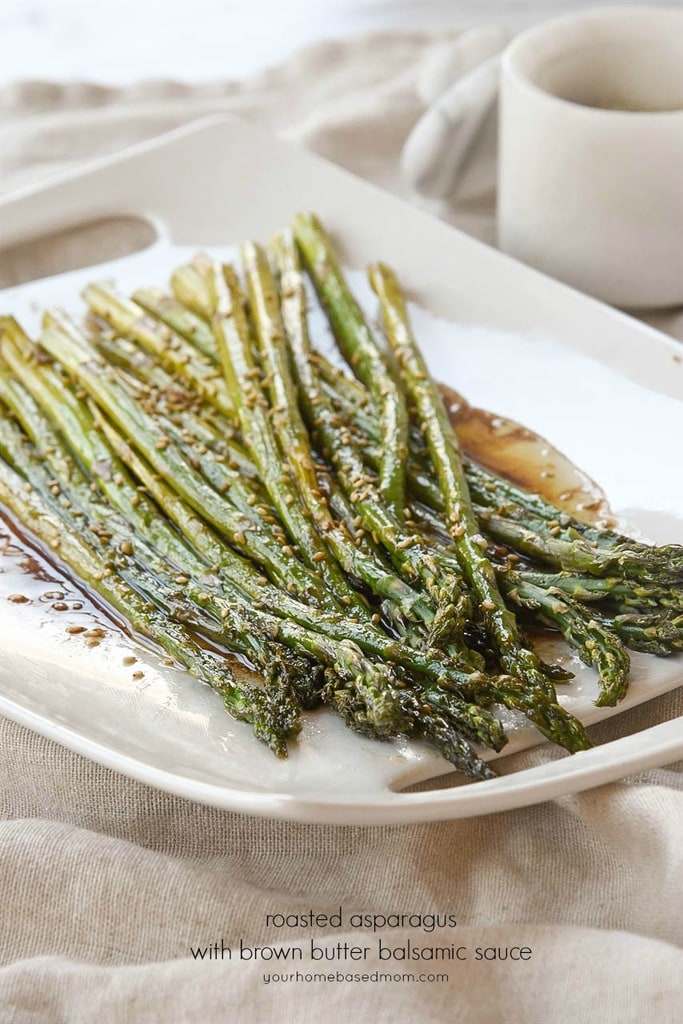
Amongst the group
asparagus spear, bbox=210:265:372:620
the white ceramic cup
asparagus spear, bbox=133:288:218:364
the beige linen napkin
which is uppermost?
the white ceramic cup

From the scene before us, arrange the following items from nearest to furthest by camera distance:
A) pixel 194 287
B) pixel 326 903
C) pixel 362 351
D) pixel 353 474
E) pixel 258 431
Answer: pixel 326 903, pixel 353 474, pixel 258 431, pixel 362 351, pixel 194 287

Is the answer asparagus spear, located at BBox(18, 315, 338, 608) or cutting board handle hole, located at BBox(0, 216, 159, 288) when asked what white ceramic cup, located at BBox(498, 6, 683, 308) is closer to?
cutting board handle hole, located at BBox(0, 216, 159, 288)

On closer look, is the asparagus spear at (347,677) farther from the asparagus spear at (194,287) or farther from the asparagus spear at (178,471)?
the asparagus spear at (194,287)

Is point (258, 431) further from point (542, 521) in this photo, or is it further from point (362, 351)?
point (542, 521)

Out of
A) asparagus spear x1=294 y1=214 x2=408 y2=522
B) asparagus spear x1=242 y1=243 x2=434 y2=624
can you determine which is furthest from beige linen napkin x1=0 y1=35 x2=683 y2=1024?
asparagus spear x1=294 y1=214 x2=408 y2=522

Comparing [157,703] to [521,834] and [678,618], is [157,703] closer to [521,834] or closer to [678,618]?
[521,834]

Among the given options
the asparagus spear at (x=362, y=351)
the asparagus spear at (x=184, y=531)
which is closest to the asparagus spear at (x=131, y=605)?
the asparagus spear at (x=184, y=531)

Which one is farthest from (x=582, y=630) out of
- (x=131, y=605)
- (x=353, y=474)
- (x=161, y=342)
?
(x=161, y=342)
